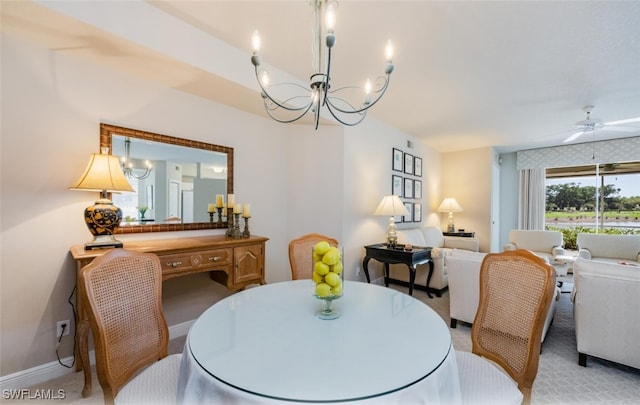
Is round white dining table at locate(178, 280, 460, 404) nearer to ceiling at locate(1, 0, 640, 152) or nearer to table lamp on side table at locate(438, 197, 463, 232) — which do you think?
ceiling at locate(1, 0, 640, 152)

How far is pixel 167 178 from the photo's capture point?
2.42 metres

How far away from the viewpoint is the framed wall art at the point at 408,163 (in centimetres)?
A: 470

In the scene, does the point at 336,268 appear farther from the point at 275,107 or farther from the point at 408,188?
the point at 408,188

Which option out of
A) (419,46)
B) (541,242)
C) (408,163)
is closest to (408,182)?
(408,163)

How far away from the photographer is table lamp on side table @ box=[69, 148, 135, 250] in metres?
1.78

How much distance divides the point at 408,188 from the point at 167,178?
376 centimetres

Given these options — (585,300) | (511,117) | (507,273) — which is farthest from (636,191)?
(507,273)

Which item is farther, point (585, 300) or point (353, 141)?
point (353, 141)

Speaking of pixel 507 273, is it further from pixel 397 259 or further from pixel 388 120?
pixel 388 120

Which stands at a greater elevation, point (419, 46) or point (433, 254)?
point (419, 46)

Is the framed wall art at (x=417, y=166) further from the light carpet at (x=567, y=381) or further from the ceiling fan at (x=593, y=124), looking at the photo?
the light carpet at (x=567, y=381)

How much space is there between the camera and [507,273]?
54.4 inches

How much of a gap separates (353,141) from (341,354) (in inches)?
118

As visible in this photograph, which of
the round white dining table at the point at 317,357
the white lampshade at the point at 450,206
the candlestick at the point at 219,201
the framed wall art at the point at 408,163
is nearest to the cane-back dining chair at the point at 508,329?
the round white dining table at the point at 317,357
